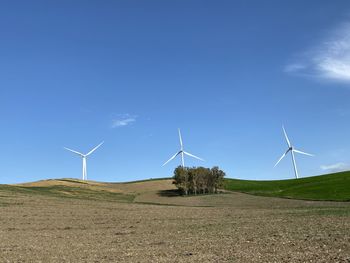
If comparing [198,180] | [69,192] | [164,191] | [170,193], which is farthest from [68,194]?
[198,180]

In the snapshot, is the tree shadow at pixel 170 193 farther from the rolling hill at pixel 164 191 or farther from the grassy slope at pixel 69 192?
the grassy slope at pixel 69 192

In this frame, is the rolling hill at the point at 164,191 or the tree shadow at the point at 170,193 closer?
the rolling hill at the point at 164,191

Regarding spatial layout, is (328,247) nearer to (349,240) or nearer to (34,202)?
(349,240)

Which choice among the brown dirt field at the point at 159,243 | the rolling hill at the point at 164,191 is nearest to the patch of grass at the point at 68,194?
the rolling hill at the point at 164,191

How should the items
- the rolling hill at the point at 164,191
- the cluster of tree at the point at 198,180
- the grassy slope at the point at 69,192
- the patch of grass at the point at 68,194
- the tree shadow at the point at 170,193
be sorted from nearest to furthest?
the grassy slope at the point at 69,192
the patch of grass at the point at 68,194
the rolling hill at the point at 164,191
the tree shadow at the point at 170,193
the cluster of tree at the point at 198,180

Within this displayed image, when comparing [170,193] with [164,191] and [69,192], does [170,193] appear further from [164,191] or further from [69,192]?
[69,192]

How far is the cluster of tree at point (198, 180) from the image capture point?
105 meters

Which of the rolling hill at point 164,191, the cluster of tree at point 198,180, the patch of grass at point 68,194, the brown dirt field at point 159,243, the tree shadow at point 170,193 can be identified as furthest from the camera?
the cluster of tree at point 198,180

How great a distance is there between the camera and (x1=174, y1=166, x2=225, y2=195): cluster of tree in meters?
105

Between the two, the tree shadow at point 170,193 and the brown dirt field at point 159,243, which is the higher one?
the tree shadow at point 170,193

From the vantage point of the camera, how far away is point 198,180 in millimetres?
105875

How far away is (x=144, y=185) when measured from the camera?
122 metres

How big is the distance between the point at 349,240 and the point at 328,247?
2635 mm

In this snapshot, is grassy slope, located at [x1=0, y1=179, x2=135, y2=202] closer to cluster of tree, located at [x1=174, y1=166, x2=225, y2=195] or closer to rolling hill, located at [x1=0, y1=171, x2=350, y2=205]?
rolling hill, located at [x1=0, y1=171, x2=350, y2=205]
